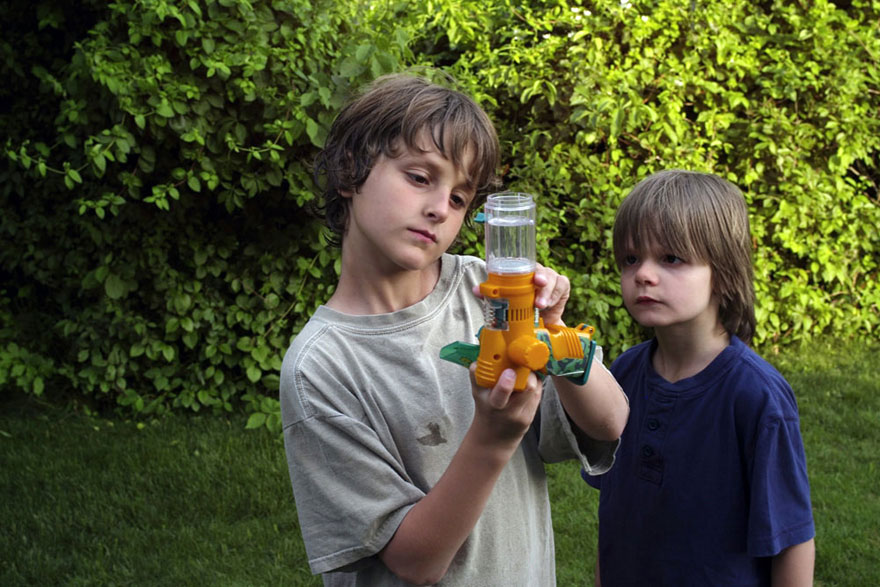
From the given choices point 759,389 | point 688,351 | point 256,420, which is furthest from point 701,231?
point 256,420

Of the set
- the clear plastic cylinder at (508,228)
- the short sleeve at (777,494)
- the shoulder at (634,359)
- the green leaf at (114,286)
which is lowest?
the green leaf at (114,286)

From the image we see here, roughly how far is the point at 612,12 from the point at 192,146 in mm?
2618

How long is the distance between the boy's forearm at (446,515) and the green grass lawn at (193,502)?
2217mm

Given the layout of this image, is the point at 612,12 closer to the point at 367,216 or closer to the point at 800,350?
the point at 800,350

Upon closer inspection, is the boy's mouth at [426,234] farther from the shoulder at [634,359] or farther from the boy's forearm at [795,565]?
the boy's forearm at [795,565]

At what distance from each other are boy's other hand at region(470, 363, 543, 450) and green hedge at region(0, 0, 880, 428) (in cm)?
313

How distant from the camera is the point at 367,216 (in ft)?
5.19

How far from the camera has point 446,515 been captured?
4.50 feet

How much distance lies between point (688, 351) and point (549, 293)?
3.43ft

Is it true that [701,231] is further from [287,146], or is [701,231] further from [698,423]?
[287,146]

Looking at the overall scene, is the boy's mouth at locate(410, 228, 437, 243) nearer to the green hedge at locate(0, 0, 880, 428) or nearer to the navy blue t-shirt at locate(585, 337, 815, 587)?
the navy blue t-shirt at locate(585, 337, 815, 587)

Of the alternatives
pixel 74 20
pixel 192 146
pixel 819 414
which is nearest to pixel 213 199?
pixel 192 146

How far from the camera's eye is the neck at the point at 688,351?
2.21 m

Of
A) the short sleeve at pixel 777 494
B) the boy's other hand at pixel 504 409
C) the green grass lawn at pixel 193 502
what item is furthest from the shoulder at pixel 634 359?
the green grass lawn at pixel 193 502
